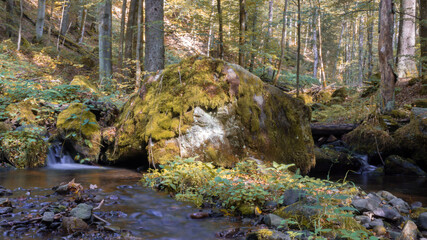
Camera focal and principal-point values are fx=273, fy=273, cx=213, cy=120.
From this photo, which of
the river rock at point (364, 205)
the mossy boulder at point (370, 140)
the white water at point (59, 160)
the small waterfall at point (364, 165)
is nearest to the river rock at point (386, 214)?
the river rock at point (364, 205)

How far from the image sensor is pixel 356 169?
9211mm

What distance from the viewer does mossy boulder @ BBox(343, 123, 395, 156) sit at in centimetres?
863

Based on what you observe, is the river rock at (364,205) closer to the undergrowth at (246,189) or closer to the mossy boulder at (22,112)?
the undergrowth at (246,189)

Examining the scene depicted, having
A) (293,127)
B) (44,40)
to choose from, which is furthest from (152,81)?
(44,40)

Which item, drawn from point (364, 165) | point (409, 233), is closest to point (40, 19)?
point (364, 165)

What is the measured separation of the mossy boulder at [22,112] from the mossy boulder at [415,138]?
1070 centimetres

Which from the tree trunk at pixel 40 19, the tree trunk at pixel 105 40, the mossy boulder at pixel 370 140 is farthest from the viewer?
the tree trunk at pixel 40 19

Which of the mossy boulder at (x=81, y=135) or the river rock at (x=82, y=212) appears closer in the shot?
the river rock at (x=82, y=212)

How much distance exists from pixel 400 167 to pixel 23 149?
33.7 ft

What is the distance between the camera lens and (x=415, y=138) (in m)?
8.29

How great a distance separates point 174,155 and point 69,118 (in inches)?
133

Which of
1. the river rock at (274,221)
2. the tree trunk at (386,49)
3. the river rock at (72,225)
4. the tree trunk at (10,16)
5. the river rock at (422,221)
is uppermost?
the tree trunk at (10,16)

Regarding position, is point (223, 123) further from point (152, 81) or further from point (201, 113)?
point (152, 81)

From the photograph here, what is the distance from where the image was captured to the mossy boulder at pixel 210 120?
5754 millimetres
